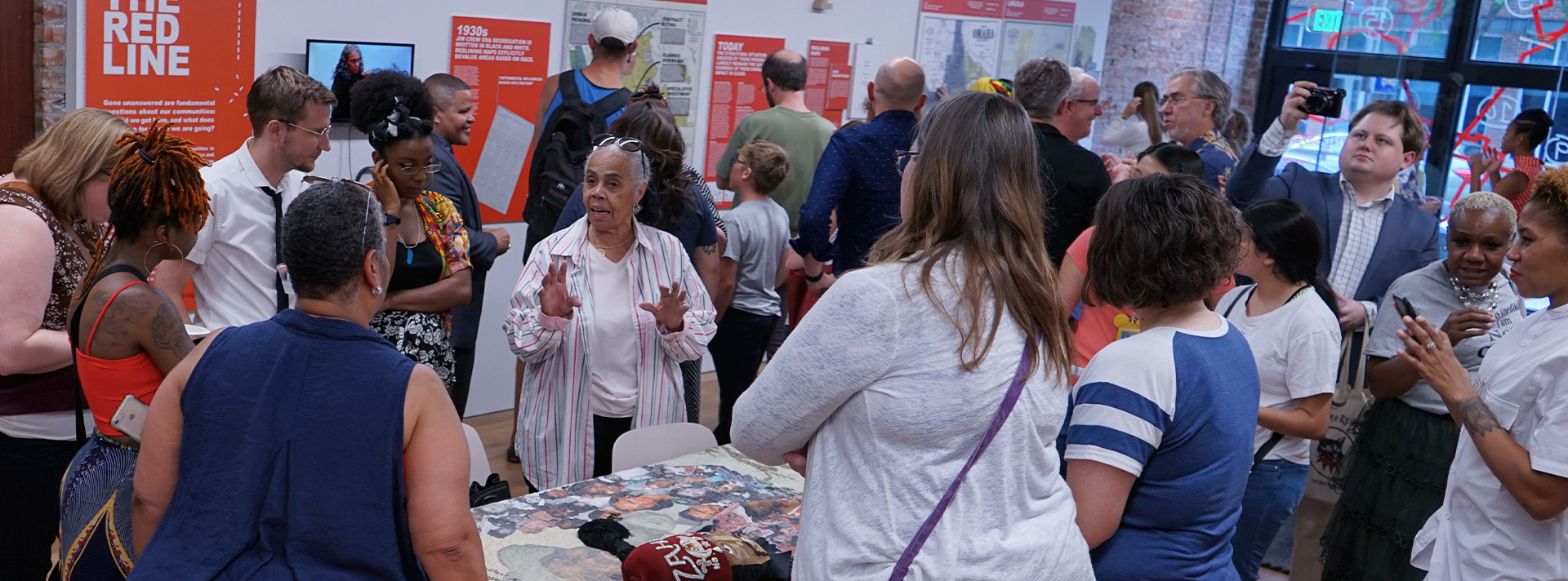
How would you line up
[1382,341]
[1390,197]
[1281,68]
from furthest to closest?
[1281,68], [1390,197], [1382,341]

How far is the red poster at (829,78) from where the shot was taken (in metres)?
6.74

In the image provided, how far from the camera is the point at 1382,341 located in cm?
344

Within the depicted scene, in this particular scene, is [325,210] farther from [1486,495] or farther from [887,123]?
[887,123]

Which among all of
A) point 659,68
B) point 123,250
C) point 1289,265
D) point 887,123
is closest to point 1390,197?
point 1289,265

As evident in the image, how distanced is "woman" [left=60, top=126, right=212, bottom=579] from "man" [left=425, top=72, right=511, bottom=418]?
1631 mm

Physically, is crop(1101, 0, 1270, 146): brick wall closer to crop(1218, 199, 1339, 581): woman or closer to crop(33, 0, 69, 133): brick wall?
crop(1218, 199, 1339, 581): woman

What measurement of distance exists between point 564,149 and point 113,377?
256 centimetres

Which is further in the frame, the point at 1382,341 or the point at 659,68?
the point at 659,68

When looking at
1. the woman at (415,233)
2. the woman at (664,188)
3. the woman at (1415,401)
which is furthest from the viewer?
the woman at (664,188)

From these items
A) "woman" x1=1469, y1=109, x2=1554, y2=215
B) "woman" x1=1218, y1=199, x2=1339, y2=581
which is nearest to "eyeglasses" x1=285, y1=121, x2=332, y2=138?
"woman" x1=1218, y1=199, x2=1339, y2=581

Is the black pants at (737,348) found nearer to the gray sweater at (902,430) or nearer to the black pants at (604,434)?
the black pants at (604,434)

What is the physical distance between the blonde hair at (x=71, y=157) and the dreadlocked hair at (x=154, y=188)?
0.41m

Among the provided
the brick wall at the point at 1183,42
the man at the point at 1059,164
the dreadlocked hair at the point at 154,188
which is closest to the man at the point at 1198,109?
the man at the point at 1059,164

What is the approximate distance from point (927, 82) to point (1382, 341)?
428 cm
